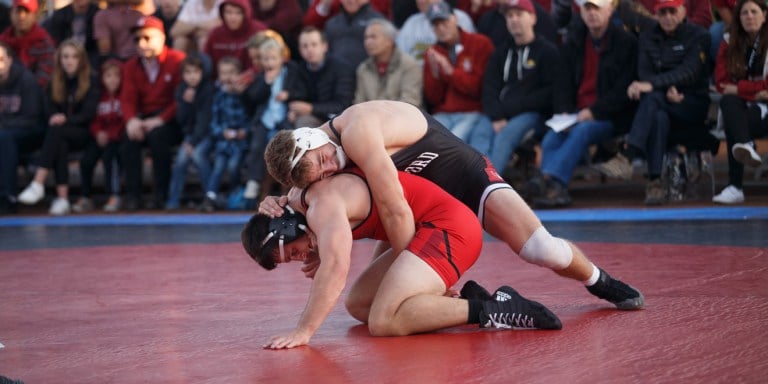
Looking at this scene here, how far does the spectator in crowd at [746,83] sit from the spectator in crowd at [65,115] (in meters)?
5.10

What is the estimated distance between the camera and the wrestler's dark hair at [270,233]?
365 centimetres

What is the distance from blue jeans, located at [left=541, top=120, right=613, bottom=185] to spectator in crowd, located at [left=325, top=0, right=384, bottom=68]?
1884 mm

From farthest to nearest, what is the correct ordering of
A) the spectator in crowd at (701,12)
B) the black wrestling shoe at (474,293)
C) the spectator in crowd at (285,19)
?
the spectator in crowd at (285,19)
the spectator in crowd at (701,12)
the black wrestling shoe at (474,293)

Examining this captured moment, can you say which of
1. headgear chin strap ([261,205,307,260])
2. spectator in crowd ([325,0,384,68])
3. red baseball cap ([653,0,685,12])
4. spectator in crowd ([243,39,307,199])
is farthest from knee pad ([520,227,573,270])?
spectator in crowd ([325,0,384,68])

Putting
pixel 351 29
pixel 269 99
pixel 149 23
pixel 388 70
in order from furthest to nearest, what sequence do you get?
pixel 149 23, pixel 351 29, pixel 269 99, pixel 388 70

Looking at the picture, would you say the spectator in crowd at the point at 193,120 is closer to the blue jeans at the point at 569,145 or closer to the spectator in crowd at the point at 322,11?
the spectator in crowd at the point at 322,11

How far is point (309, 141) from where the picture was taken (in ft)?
12.1

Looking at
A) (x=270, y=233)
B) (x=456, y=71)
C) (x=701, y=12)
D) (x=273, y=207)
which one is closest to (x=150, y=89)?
(x=456, y=71)

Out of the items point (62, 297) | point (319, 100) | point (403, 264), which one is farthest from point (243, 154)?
point (403, 264)

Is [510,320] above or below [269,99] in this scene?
above

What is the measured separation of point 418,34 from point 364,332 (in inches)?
214

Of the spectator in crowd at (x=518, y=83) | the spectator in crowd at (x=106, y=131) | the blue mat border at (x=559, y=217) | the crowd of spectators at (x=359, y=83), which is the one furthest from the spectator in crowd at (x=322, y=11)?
the blue mat border at (x=559, y=217)

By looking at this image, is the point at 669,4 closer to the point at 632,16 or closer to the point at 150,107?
the point at 632,16

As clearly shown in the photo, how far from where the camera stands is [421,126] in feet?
13.4
